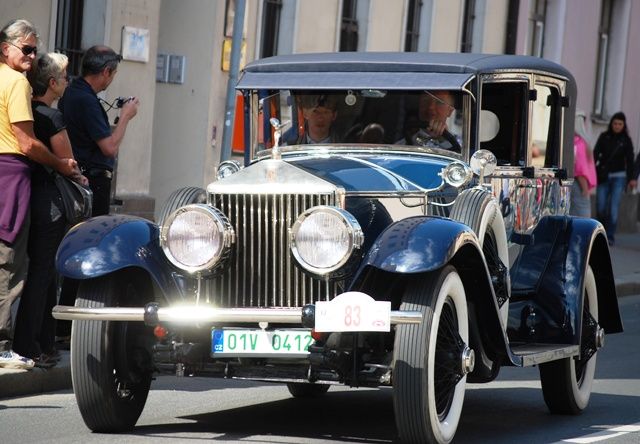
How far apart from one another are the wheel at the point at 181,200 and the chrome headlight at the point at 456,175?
129 cm

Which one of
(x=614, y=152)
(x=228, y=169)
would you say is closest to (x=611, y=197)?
(x=614, y=152)

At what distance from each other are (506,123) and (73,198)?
2.57 m

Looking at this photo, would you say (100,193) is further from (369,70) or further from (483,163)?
(483,163)

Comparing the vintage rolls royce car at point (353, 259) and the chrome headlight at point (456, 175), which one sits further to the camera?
the chrome headlight at point (456, 175)

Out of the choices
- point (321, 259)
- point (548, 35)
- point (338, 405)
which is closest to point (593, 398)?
point (338, 405)

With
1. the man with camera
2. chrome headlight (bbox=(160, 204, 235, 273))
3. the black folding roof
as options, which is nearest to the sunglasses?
the man with camera

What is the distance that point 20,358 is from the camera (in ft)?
30.2

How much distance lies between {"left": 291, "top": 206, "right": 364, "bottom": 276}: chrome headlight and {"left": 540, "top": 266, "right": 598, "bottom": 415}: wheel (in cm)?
241

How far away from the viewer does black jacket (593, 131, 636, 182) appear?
24438 millimetres

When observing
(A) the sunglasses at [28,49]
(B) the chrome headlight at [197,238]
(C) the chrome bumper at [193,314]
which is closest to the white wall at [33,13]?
(A) the sunglasses at [28,49]

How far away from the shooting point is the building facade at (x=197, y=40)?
16891mm

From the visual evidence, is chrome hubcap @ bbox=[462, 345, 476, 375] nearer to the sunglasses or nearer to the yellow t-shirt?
the yellow t-shirt

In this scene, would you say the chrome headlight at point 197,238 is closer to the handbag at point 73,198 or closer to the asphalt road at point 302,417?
the asphalt road at point 302,417

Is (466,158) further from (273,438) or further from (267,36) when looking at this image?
(267,36)
